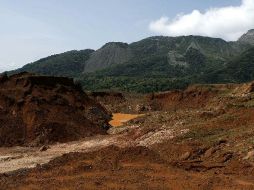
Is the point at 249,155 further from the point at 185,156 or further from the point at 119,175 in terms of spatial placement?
the point at 119,175

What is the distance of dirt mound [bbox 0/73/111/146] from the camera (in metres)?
43.4

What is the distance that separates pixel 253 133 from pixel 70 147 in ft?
48.9

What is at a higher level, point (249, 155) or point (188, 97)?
point (188, 97)

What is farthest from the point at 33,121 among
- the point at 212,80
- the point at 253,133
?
the point at 212,80

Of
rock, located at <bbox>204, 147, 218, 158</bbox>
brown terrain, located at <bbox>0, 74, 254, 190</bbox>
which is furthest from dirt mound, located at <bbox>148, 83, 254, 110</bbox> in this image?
rock, located at <bbox>204, 147, 218, 158</bbox>

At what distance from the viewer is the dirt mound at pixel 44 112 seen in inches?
1708

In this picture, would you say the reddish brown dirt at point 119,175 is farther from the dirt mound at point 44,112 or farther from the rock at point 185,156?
the dirt mound at point 44,112

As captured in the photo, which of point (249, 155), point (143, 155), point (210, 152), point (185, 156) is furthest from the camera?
point (185, 156)

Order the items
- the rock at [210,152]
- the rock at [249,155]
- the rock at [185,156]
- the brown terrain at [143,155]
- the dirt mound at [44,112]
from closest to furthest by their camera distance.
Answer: the brown terrain at [143,155] → the rock at [249,155] → the rock at [210,152] → the rock at [185,156] → the dirt mound at [44,112]

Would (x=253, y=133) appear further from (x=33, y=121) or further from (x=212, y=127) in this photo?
(x=33, y=121)

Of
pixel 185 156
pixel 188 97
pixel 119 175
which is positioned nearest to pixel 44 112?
pixel 185 156

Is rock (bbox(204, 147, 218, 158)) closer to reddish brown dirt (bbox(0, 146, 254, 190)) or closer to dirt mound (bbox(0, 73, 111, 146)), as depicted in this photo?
reddish brown dirt (bbox(0, 146, 254, 190))

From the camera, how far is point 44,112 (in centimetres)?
4659

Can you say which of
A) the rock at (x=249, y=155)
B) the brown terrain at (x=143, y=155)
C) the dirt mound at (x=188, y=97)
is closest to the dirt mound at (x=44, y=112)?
the brown terrain at (x=143, y=155)
